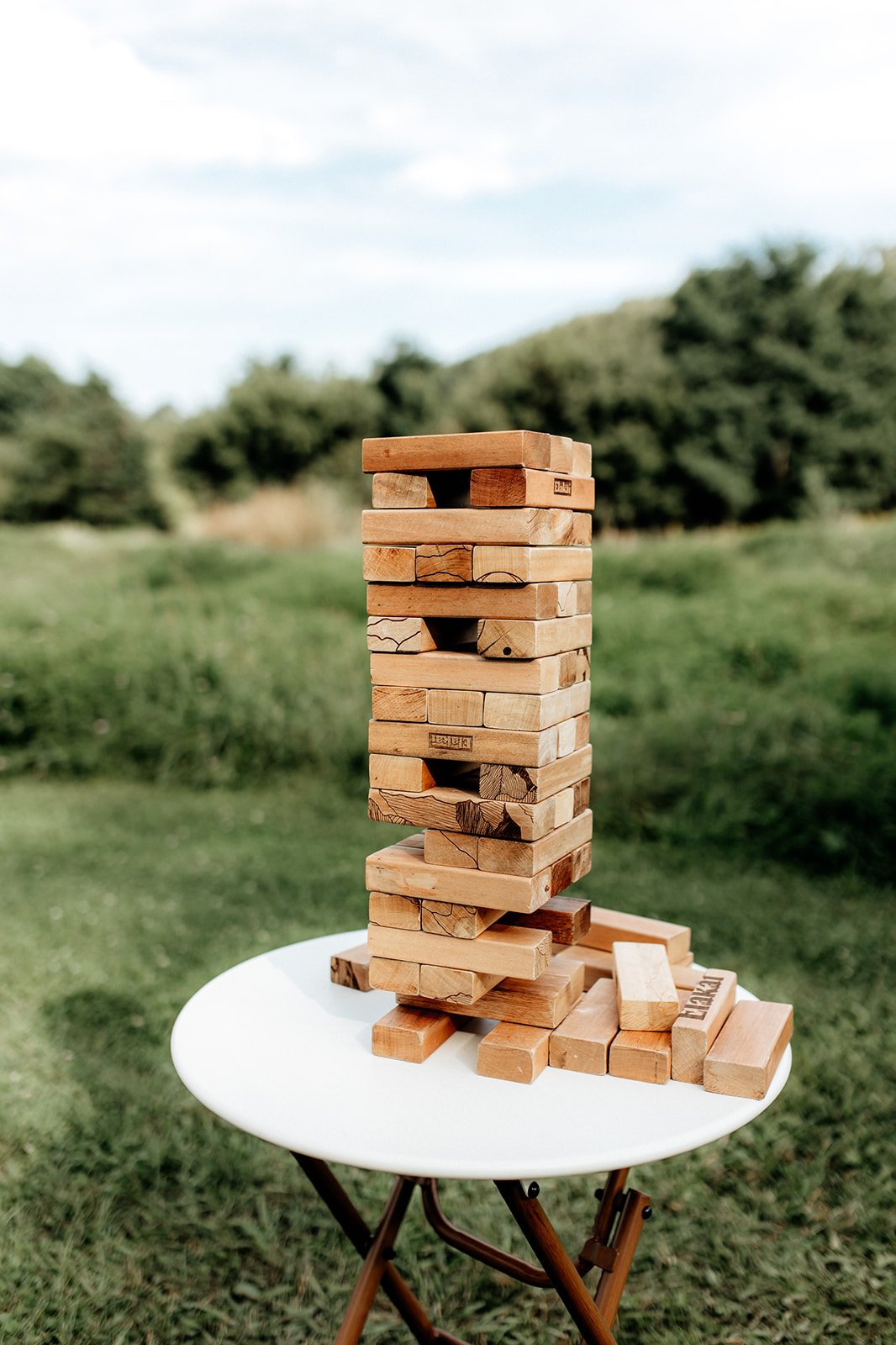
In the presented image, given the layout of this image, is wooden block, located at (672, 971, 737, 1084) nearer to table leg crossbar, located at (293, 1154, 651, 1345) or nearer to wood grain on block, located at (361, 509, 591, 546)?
table leg crossbar, located at (293, 1154, 651, 1345)

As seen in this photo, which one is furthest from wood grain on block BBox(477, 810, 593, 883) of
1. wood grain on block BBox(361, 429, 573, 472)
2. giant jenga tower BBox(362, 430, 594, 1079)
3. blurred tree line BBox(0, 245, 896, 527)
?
blurred tree line BBox(0, 245, 896, 527)

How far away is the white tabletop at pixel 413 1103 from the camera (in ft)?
4.42

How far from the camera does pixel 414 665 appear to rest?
1.66m

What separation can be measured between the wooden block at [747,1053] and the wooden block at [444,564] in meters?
0.78

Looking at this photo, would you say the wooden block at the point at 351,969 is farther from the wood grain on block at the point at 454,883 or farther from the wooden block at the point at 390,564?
the wooden block at the point at 390,564

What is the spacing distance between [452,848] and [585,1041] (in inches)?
13.5

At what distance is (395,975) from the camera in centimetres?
167

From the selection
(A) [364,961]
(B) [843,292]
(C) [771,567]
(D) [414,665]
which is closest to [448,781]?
(D) [414,665]

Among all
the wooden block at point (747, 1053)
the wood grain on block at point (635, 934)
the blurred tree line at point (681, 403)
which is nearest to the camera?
the wooden block at point (747, 1053)

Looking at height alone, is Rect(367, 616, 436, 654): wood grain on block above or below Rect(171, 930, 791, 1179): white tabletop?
above

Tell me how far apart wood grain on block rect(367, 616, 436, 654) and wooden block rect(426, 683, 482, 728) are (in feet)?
0.26

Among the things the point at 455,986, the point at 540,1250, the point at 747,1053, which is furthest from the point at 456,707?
the point at 540,1250

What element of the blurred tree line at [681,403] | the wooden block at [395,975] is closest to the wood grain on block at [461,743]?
the wooden block at [395,975]

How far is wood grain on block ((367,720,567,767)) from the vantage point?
1.59 meters
